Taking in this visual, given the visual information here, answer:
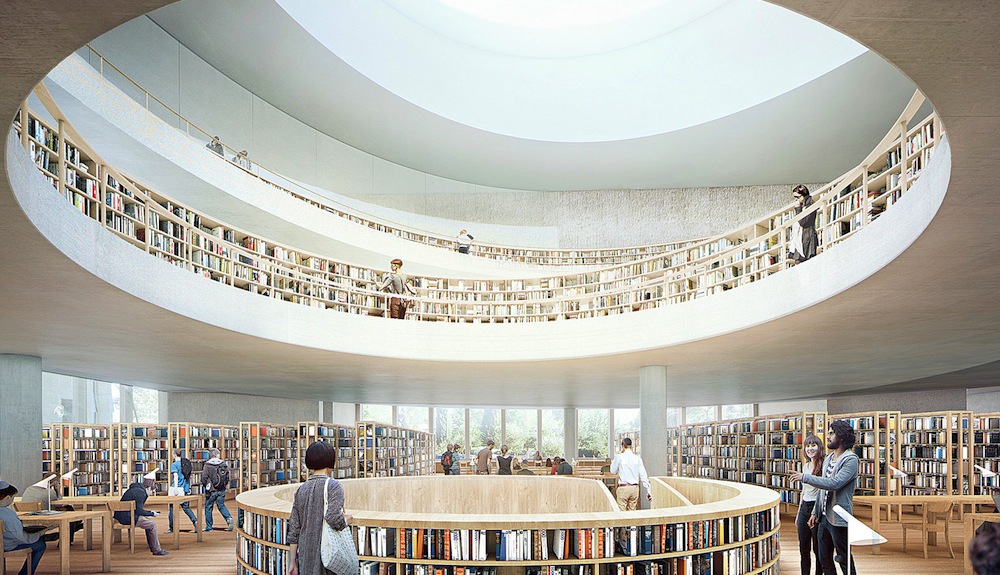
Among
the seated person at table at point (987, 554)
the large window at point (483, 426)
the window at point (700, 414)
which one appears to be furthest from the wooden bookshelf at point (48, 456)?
the window at point (700, 414)

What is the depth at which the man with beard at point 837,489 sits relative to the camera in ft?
15.0

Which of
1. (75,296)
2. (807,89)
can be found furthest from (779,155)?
(75,296)

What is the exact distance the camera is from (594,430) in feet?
100

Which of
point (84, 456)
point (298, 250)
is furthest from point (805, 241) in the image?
point (84, 456)

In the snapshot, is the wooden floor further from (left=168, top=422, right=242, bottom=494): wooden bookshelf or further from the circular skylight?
the circular skylight

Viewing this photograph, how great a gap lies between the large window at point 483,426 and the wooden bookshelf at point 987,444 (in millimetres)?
19222

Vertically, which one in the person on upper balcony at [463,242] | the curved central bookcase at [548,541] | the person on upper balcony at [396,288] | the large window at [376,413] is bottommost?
the large window at [376,413]

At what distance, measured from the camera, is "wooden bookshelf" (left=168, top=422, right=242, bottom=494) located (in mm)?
14234

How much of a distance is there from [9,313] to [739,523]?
7167 mm

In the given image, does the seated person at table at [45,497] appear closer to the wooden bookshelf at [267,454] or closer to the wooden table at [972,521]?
the wooden bookshelf at [267,454]

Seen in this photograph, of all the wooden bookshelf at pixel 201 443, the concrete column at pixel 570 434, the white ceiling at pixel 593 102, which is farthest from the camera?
the concrete column at pixel 570 434

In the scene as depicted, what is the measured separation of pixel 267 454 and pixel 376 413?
15.1 meters

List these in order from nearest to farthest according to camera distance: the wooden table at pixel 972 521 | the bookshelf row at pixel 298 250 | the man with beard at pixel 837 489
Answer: the man with beard at pixel 837 489 → the bookshelf row at pixel 298 250 → the wooden table at pixel 972 521

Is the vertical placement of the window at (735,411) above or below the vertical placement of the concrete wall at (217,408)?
below
